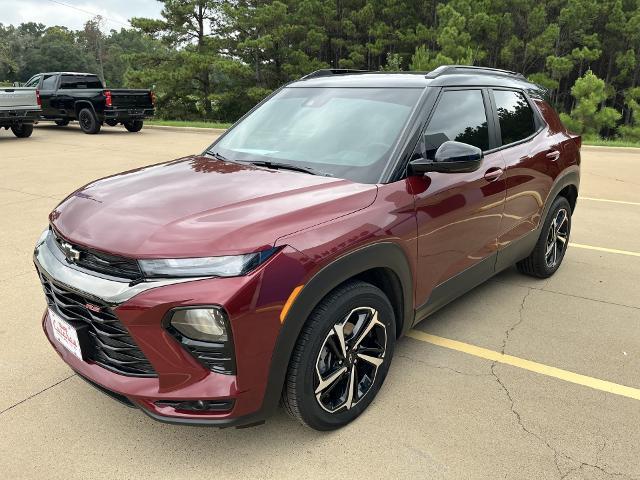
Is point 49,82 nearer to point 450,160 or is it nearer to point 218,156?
point 218,156

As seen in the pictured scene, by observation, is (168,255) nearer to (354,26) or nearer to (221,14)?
(221,14)

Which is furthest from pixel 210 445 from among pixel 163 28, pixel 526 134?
pixel 163 28

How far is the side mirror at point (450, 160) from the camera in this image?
273 centimetres

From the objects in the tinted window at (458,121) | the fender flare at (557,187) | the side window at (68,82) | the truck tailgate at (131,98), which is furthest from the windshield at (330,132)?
the side window at (68,82)

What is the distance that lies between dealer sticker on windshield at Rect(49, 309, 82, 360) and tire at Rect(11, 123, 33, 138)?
49.5 feet

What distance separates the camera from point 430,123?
9.92 feet

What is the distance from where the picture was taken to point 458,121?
130 inches

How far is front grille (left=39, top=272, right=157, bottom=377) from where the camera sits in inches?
83.1

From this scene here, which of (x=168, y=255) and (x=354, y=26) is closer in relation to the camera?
(x=168, y=255)

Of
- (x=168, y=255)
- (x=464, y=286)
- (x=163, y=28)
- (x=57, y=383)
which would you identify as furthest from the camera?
(x=163, y=28)

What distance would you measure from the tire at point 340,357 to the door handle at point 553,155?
7.65 ft

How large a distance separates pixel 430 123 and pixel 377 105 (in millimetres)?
346

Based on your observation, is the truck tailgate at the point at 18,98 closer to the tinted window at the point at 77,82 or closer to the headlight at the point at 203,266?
the tinted window at the point at 77,82

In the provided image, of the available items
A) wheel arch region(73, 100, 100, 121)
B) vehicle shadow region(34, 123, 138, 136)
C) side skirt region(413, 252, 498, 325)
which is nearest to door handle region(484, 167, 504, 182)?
side skirt region(413, 252, 498, 325)
